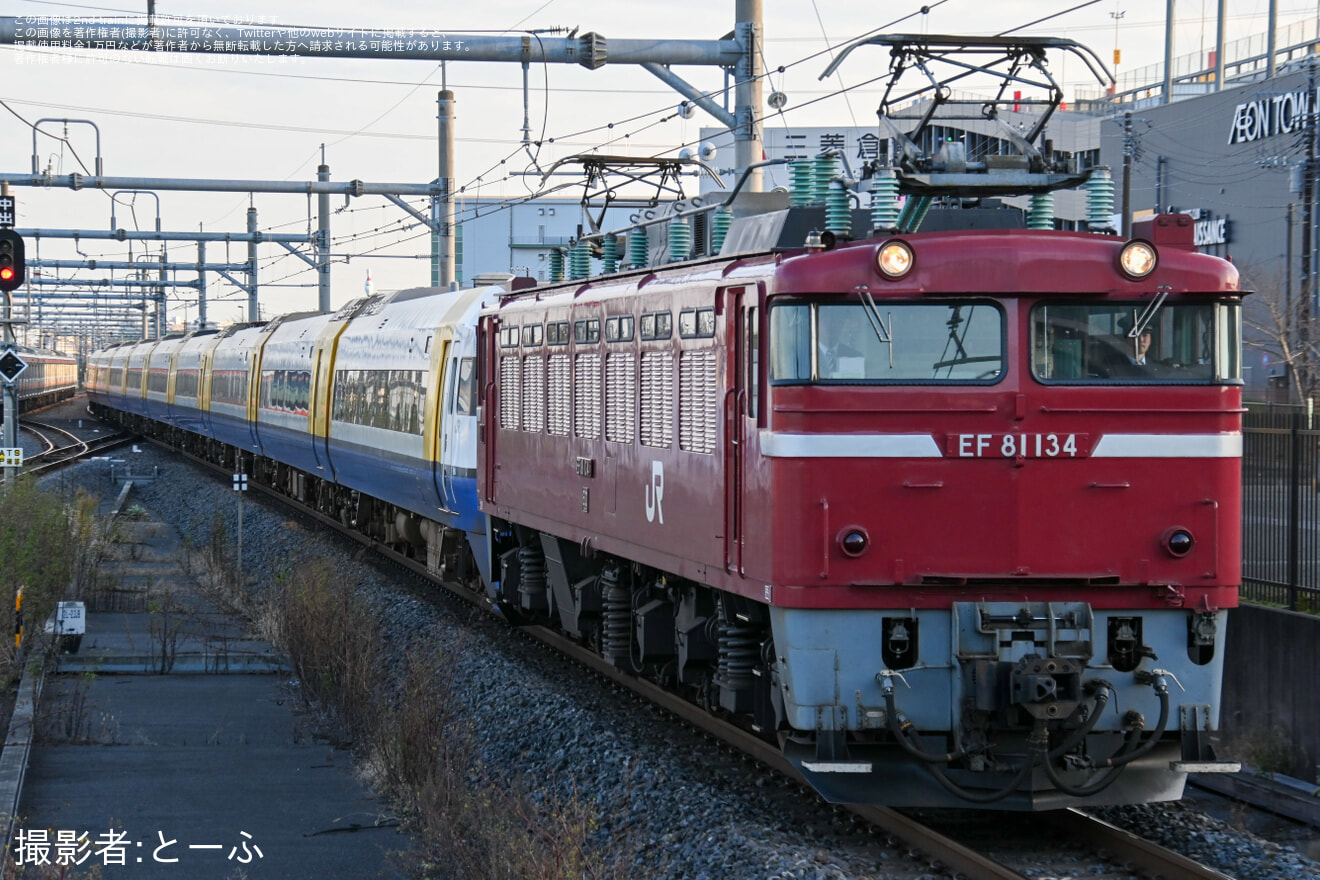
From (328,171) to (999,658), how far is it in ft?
95.4

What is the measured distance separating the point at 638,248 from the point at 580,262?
191cm

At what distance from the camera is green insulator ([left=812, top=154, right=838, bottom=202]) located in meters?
9.97

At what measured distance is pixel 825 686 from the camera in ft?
28.9

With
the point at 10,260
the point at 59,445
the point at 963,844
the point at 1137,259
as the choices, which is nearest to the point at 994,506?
the point at 1137,259

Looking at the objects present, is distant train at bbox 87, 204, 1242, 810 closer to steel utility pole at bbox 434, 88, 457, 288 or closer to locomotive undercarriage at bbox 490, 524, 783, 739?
locomotive undercarriage at bbox 490, 524, 783, 739

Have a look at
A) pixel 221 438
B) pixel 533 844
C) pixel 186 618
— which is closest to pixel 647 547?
pixel 533 844

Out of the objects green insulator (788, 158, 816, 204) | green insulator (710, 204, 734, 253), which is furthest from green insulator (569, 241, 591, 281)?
green insulator (788, 158, 816, 204)

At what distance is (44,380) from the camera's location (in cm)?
8106

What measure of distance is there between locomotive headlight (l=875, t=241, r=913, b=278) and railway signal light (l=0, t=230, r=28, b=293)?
14.4 meters

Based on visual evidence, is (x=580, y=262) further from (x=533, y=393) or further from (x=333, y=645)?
(x=333, y=645)

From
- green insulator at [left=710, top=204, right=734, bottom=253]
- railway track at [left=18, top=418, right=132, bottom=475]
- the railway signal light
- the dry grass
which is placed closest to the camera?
the dry grass

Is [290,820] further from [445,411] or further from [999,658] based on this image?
[445,411]

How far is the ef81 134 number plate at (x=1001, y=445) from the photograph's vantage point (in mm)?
8844

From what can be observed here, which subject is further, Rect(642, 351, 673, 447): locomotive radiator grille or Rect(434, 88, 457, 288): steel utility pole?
Rect(434, 88, 457, 288): steel utility pole
